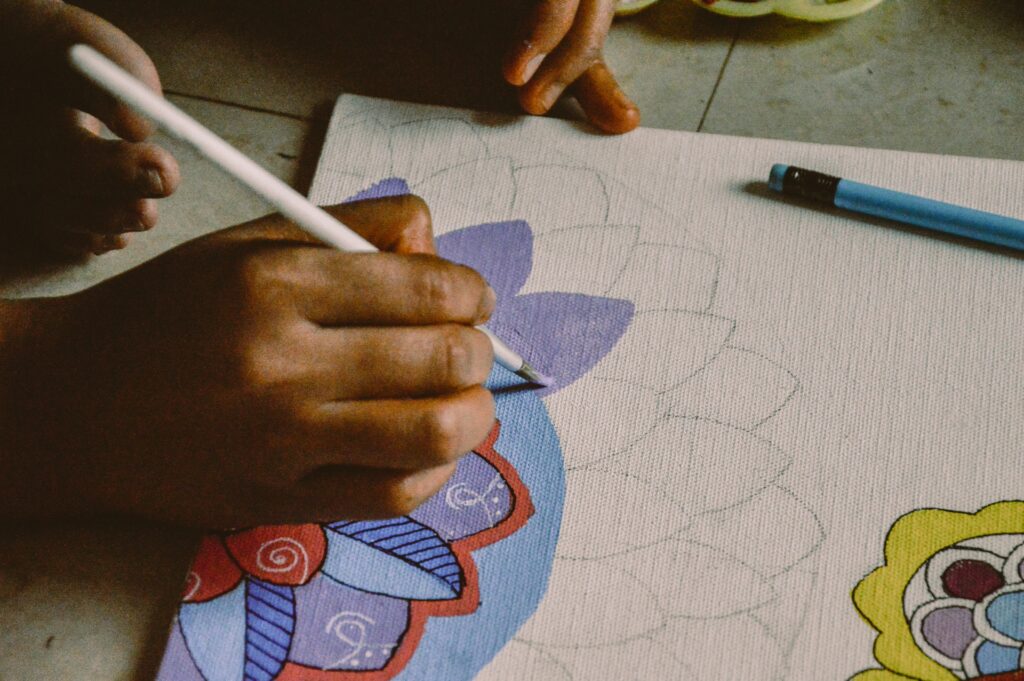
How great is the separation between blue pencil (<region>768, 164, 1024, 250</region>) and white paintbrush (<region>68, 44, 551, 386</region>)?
8.2 inches

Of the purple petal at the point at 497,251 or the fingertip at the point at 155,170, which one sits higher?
the purple petal at the point at 497,251

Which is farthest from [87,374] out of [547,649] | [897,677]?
[897,677]

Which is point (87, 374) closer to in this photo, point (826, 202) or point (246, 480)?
point (246, 480)

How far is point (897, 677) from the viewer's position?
347 mm

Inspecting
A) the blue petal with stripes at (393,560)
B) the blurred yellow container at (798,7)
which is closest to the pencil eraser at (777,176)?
the blurred yellow container at (798,7)

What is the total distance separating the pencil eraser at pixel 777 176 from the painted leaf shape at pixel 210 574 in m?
0.28

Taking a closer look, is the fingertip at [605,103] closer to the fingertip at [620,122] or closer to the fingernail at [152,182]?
the fingertip at [620,122]

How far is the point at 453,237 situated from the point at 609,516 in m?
0.15

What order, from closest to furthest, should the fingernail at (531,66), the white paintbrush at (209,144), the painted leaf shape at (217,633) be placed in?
the white paintbrush at (209,144) → the painted leaf shape at (217,633) → the fingernail at (531,66)

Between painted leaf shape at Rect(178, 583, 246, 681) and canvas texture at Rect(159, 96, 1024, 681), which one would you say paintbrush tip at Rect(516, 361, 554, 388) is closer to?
canvas texture at Rect(159, 96, 1024, 681)

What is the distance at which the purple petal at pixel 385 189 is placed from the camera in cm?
46

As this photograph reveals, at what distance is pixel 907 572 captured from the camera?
363 mm

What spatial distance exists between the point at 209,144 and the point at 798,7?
340mm

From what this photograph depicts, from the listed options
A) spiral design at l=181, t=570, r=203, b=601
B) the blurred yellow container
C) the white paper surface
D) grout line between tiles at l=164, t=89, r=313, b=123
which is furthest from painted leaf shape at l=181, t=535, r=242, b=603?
the blurred yellow container
